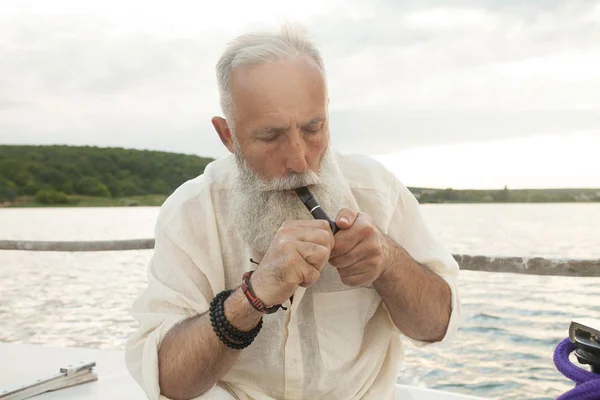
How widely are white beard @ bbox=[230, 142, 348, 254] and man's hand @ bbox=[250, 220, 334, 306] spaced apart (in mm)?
143

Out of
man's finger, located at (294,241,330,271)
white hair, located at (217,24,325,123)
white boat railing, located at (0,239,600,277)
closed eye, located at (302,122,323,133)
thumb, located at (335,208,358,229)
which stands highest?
white hair, located at (217,24,325,123)

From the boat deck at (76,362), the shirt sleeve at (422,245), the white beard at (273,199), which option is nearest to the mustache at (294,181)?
Answer: the white beard at (273,199)

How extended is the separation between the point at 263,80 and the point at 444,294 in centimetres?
67

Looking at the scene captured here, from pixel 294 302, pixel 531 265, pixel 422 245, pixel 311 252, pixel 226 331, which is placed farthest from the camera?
pixel 531 265

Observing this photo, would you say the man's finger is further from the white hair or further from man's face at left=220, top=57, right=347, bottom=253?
the white hair

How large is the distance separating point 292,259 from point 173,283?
1.36 ft

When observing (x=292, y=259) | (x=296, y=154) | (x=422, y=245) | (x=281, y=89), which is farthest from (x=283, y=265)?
(x=422, y=245)

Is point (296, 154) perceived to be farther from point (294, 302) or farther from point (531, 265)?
point (531, 265)

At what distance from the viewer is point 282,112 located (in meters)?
1.10

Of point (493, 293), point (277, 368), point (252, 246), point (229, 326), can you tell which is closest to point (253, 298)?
point (229, 326)

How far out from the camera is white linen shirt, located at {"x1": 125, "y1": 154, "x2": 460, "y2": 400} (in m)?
1.24

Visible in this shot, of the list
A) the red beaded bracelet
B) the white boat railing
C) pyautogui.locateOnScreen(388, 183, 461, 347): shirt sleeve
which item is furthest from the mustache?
the white boat railing

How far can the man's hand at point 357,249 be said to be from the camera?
1014 millimetres

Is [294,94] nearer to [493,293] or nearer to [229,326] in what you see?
[229,326]
